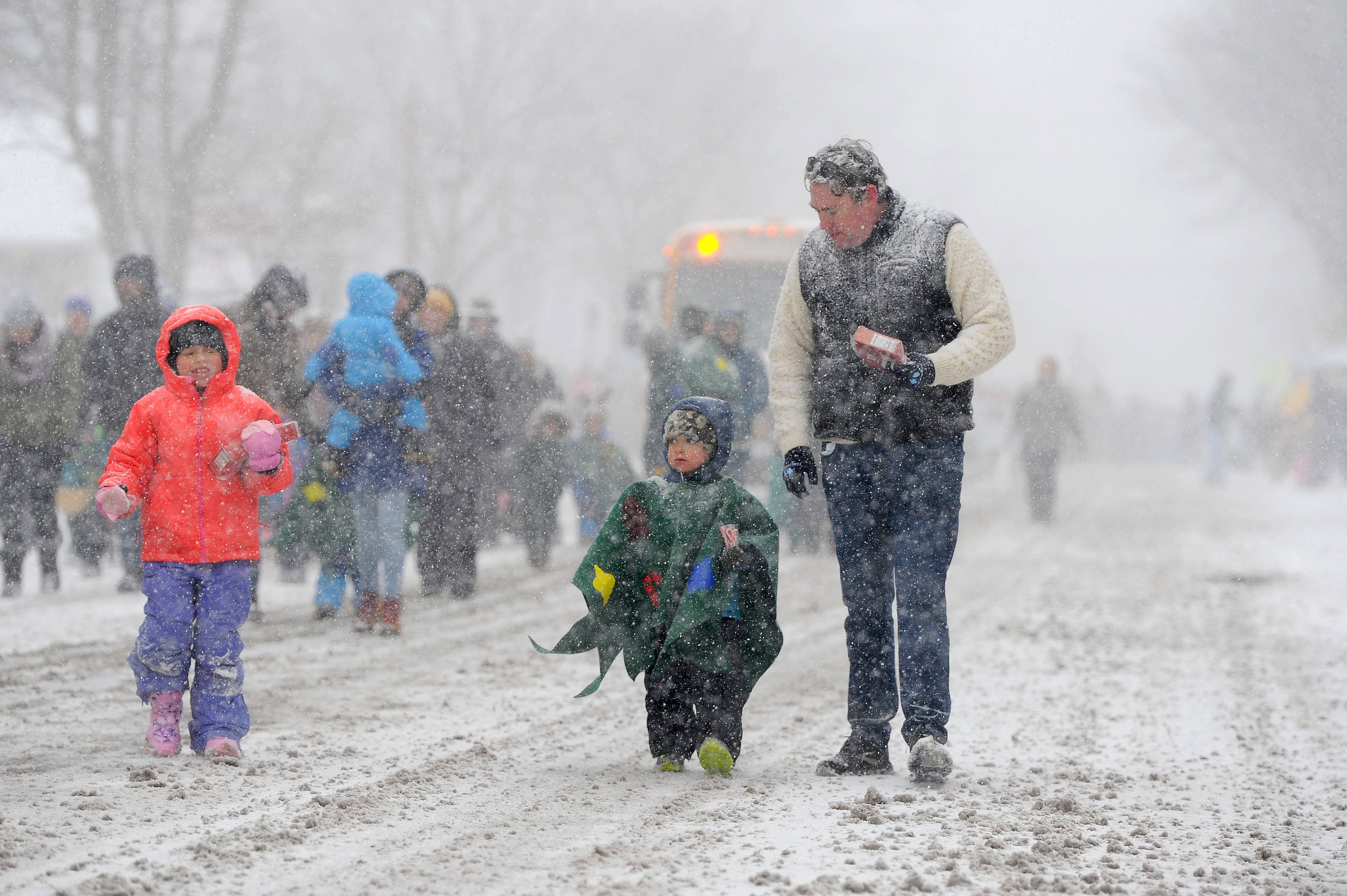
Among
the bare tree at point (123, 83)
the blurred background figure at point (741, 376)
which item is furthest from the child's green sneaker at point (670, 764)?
the bare tree at point (123, 83)

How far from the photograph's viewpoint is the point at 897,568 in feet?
13.9

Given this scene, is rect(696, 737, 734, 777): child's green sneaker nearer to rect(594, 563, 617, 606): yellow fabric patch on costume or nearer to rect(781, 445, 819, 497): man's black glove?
rect(594, 563, 617, 606): yellow fabric patch on costume

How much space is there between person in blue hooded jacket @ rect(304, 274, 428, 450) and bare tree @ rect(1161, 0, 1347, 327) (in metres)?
14.0

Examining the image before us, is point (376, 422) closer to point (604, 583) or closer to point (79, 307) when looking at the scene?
point (604, 583)

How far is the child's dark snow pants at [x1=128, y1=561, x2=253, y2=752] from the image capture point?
4320mm

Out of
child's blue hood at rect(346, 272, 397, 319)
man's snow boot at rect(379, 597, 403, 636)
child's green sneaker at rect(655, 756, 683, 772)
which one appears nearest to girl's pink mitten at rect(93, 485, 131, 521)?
child's green sneaker at rect(655, 756, 683, 772)

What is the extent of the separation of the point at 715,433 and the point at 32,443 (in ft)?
18.6

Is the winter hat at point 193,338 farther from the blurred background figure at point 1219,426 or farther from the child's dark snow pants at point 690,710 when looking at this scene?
the blurred background figure at point 1219,426

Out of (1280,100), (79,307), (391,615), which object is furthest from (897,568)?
(1280,100)

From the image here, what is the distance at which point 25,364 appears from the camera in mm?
8531

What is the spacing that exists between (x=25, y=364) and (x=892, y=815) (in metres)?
6.66

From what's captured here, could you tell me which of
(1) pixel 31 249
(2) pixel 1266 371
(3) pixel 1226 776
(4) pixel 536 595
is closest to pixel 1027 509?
(4) pixel 536 595

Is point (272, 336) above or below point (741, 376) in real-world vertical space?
above

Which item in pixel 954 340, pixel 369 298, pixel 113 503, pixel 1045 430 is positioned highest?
pixel 369 298
